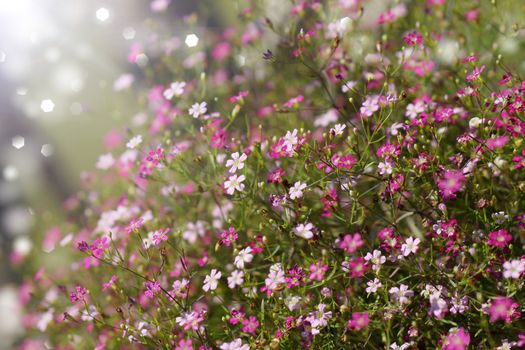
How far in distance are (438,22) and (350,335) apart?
2228mm

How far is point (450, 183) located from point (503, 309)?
0.53 metres

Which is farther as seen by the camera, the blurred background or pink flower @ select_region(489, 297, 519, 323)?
the blurred background

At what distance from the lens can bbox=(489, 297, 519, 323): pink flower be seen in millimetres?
2154

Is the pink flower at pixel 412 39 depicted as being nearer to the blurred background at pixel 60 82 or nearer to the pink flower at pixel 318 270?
the pink flower at pixel 318 270

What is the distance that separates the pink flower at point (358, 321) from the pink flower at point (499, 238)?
58 centimetres

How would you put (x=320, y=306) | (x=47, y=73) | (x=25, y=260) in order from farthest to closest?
(x=47, y=73)
(x=25, y=260)
(x=320, y=306)

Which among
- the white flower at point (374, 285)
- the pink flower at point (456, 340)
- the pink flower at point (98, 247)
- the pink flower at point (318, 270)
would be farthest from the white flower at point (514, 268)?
the pink flower at point (98, 247)

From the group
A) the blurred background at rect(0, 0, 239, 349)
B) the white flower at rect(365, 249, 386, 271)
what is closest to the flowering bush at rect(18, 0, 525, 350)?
the white flower at rect(365, 249, 386, 271)

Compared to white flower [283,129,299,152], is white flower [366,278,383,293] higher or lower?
lower

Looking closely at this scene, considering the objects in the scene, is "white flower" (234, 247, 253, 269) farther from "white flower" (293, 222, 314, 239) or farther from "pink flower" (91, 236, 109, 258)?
"pink flower" (91, 236, 109, 258)


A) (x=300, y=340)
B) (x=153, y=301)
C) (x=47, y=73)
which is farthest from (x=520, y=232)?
(x=47, y=73)

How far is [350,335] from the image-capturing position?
260cm

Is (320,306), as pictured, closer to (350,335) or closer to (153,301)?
(350,335)

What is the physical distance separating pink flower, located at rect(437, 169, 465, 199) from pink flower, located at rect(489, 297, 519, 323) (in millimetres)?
455
